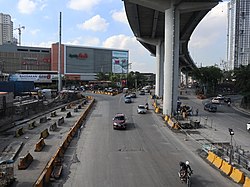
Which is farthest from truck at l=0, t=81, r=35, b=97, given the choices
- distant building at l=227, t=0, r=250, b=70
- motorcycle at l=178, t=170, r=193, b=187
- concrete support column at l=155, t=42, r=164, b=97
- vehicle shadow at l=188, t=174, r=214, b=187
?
distant building at l=227, t=0, r=250, b=70

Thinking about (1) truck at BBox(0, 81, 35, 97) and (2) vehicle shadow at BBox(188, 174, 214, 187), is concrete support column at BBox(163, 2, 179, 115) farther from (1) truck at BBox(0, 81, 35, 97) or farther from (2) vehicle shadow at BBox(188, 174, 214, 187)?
(1) truck at BBox(0, 81, 35, 97)

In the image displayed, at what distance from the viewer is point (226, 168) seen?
54.5ft

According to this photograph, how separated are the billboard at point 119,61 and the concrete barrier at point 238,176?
163 m

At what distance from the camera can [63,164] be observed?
17.9 metres

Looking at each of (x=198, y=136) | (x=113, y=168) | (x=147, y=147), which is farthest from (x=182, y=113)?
(x=113, y=168)

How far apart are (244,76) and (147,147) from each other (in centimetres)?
3984

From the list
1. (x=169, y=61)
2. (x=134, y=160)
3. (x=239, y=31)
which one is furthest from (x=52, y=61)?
(x=134, y=160)

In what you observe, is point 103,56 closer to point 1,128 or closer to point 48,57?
point 48,57

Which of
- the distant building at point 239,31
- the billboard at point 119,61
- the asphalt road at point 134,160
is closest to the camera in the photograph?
the asphalt road at point 134,160

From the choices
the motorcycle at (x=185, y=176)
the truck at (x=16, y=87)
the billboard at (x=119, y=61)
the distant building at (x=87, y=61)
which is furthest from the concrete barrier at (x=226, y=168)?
the billboard at (x=119, y=61)

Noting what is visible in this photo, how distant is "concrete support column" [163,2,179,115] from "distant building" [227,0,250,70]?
3607 inches

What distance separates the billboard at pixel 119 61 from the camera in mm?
177375

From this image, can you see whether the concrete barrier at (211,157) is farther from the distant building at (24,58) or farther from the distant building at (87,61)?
the distant building at (24,58)

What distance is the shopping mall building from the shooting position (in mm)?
140750
